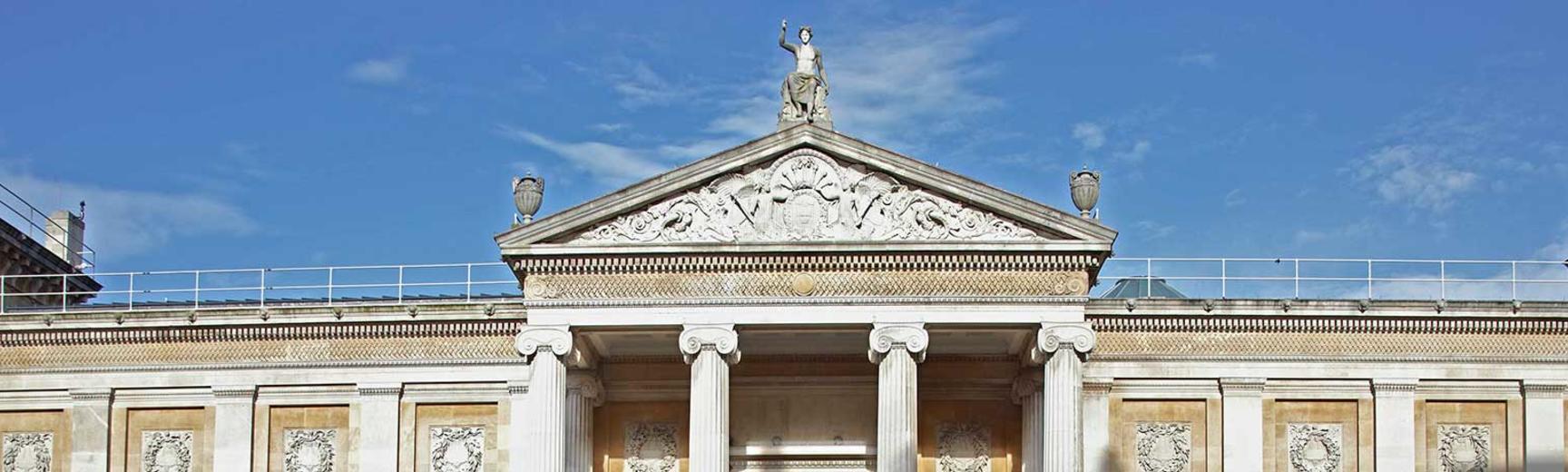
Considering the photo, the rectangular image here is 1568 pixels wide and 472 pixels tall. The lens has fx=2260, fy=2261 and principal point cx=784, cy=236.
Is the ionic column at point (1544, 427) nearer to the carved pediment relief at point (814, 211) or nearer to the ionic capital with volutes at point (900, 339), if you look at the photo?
the carved pediment relief at point (814, 211)

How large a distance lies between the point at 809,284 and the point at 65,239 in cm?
2342

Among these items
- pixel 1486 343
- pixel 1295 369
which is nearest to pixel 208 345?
pixel 1295 369

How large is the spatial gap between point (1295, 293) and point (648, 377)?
13036mm

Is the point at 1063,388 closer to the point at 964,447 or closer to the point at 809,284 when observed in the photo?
the point at 809,284

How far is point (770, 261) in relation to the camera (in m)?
41.2

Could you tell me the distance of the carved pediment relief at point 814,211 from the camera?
135 ft

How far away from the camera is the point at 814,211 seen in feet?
135

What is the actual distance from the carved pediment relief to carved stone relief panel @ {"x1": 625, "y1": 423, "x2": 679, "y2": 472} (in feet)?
20.1

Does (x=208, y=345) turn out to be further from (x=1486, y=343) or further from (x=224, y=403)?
(x=1486, y=343)

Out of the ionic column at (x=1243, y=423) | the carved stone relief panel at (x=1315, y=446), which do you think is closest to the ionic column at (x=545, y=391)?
the ionic column at (x=1243, y=423)

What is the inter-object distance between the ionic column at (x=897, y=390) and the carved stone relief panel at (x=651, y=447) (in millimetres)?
6241

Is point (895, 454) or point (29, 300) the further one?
point (29, 300)

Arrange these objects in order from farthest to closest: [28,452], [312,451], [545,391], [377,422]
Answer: [28,452]
[312,451]
[377,422]
[545,391]

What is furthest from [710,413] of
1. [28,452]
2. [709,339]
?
[28,452]
